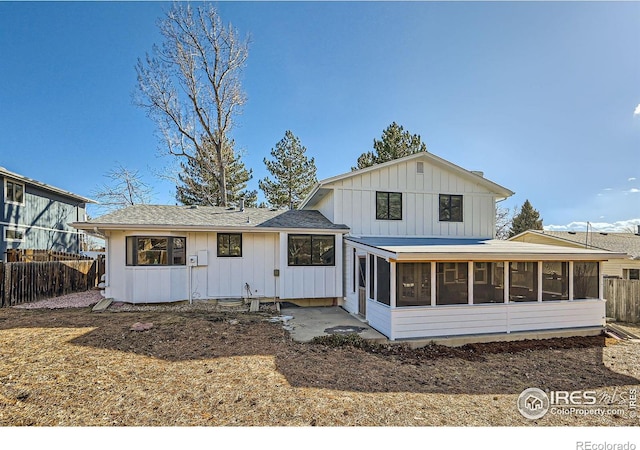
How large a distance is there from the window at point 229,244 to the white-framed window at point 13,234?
42.8ft

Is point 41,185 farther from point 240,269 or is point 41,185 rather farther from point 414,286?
point 414,286

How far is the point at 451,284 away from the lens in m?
7.41

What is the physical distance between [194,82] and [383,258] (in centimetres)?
1799

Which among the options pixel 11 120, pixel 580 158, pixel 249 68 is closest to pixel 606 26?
pixel 580 158

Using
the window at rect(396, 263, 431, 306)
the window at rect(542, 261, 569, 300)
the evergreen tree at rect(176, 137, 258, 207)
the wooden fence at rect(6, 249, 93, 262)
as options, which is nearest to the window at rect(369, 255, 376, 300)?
the window at rect(396, 263, 431, 306)

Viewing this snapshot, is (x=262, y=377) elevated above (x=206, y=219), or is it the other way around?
(x=206, y=219)

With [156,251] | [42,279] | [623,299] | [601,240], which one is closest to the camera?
[156,251]

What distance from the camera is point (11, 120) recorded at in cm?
1509

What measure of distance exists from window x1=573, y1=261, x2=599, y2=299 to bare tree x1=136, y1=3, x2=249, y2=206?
17748mm

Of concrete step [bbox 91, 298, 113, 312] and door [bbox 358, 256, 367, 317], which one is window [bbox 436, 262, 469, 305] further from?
concrete step [bbox 91, 298, 113, 312]

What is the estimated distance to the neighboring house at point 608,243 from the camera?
14289 mm

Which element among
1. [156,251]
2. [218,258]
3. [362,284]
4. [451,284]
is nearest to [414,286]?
[451,284]
